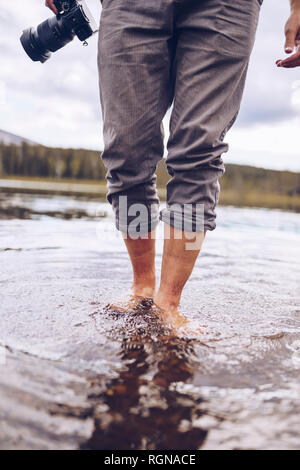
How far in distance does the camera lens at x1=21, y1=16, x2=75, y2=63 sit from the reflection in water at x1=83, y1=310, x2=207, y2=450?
1.15 meters

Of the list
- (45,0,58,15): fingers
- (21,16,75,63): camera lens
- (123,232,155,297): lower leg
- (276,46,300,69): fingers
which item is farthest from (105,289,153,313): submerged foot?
(45,0,58,15): fingers

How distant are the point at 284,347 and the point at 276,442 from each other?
403mm

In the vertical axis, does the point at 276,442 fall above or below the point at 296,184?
above

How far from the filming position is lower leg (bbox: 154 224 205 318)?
110cm

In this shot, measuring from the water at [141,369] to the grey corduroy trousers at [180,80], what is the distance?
35cm

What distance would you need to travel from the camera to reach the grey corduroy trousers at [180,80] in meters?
1.07

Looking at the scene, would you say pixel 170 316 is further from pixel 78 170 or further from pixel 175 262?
pixel 78 170

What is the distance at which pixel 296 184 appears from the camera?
34.9m

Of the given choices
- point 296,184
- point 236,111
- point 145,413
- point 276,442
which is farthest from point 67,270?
point 296,184

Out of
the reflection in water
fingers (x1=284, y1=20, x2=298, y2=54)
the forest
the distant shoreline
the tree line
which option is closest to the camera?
the reflection in water

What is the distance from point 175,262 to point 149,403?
0.50 meters

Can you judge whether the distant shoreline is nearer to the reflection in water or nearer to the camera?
the camera
